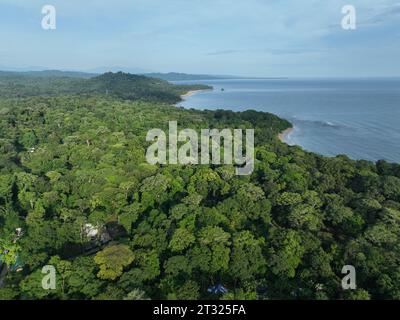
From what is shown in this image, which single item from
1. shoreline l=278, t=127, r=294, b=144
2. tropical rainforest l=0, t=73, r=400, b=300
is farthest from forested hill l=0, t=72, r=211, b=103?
tropical rainforest l=0, t=73, r=400, b=300

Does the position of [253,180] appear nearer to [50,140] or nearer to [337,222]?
[337,222]

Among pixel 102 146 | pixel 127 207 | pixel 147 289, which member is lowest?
pixel 147 289

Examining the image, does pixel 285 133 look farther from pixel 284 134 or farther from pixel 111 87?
pixel 111 87

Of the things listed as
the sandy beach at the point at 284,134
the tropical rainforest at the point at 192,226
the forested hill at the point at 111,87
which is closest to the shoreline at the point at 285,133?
the sandy beach at the point at 284,134

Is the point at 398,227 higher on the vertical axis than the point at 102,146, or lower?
lower

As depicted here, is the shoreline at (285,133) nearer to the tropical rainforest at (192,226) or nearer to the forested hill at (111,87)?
the tropical rainforest at (192,226)

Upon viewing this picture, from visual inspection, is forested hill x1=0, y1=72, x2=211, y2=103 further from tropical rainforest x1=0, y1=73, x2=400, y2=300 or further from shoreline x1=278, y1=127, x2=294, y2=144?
tropical rainforest x1=0, y1=73, x2=400, y2=300
